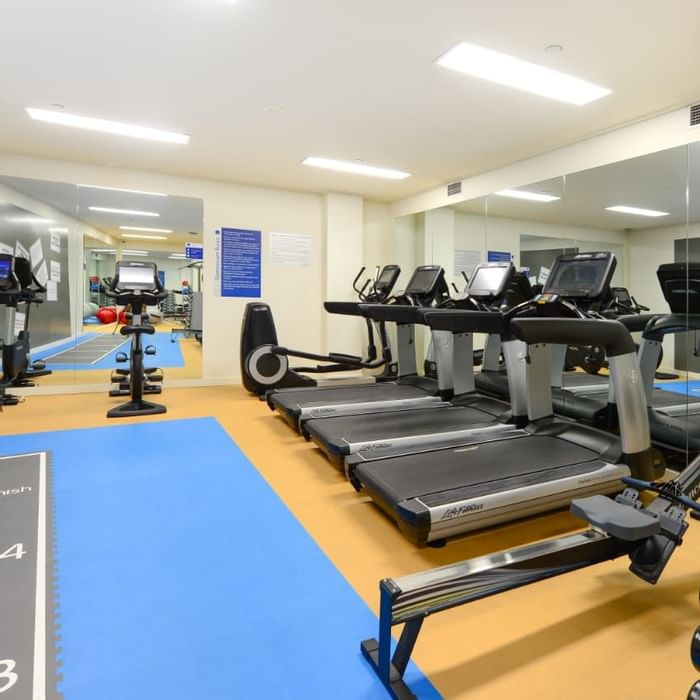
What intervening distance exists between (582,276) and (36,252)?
6700 millimetres

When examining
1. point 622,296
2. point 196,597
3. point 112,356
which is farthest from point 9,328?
point 622,296

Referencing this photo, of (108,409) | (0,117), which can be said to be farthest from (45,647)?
(0,117)

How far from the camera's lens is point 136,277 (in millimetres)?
4926

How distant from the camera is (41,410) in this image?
4844 mm

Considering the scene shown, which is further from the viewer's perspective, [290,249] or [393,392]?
[290,249]

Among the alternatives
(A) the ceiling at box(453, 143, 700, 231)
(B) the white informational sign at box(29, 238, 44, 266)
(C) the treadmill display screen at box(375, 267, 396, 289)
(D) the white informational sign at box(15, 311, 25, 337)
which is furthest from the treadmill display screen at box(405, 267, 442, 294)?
(B) the white informational sign at box(29, 238, 44, 266)

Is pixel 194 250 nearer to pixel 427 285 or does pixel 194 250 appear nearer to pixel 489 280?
pixel 427 285

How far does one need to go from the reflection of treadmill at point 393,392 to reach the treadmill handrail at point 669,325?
1.67 m

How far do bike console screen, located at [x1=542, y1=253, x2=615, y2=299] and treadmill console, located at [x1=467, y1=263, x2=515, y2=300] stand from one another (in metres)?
0.36

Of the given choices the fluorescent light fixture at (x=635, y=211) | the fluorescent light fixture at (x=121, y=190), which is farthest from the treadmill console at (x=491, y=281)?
the fluorescent light fixture at (x=121, y=190)

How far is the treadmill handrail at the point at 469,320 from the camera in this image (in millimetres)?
3066

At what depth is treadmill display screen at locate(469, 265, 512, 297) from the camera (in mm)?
3615

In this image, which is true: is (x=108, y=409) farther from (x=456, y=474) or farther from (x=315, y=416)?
(x=456, y=474)

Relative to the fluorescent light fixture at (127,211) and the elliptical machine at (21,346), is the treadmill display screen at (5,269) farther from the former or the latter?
the fluorescent light fixture at (127,211)
